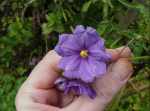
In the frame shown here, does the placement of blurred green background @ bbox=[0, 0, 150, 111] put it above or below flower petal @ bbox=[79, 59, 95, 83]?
below

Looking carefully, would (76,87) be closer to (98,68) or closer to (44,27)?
(98,68)

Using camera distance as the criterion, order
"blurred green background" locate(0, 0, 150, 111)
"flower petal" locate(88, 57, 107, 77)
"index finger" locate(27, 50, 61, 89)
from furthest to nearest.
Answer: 1. "blurred green background" locate(0, 0, 150, 111)
2. "index finger" locate(27, 50, 61, 89)
3. "flower petal" locate(88, 57, 107, 77)

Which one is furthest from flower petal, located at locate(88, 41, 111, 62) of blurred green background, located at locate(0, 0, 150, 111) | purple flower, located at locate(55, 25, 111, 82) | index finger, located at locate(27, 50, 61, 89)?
blurred green background, located at locate(0, 0, 150, 111)

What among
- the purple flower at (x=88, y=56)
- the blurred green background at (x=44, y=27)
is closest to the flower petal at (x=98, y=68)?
the purple flower at (x=88, y=56)

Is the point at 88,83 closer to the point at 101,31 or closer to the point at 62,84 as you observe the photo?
the point at 62,84

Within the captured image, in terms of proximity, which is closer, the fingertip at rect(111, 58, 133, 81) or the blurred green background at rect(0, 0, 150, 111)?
the fingertip at rect(111, 58, 133, 81)

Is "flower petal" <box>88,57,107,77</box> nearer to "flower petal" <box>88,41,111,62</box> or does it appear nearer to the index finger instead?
"flower petal" <box>88,41,111,62</box>

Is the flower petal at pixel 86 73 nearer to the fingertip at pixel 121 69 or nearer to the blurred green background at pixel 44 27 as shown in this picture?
the fingertip at pixel 121 69
